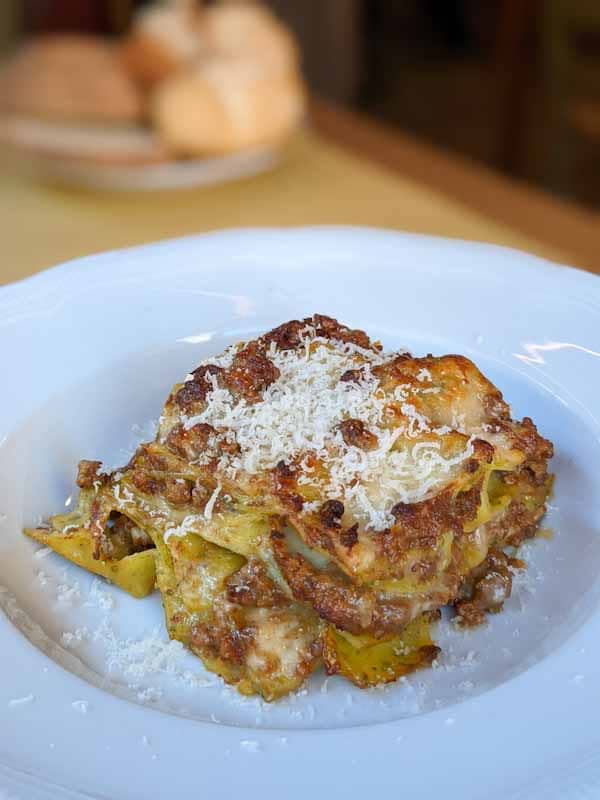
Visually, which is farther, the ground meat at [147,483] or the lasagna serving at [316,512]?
the ground meat at [147,483]

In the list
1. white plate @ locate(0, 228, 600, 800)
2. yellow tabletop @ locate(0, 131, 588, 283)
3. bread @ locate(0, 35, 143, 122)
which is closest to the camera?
white plate @ locate(0, 228, 600, 800)

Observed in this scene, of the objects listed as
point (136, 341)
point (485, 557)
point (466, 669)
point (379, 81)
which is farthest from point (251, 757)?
point (379, 81)

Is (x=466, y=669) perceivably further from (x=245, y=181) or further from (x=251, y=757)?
(x=245, y=181)

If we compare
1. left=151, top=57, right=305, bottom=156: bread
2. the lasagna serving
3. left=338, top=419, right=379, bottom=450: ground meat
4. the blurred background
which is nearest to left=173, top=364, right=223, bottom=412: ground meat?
the lasagna serving

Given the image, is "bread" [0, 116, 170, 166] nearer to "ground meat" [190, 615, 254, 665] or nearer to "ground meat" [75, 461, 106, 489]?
"ground meat" [75, 461, 106, 489]

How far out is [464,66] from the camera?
22.7 ft

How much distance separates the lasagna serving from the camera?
107 cm

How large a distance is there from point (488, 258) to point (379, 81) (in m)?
5.36

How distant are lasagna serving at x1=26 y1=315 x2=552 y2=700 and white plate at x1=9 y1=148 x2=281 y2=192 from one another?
1311mm

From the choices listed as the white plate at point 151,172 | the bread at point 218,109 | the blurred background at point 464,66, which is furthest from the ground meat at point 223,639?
the blurred background at point 464,66

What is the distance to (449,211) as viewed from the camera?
2.54 meters

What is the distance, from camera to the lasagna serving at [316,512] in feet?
3.50

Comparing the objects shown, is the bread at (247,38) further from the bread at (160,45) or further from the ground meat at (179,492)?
the ground meat at (179,492)

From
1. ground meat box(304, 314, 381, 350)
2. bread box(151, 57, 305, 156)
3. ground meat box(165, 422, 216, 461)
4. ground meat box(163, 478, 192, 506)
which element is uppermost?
ground meat box(304, 314, 381, 350)
